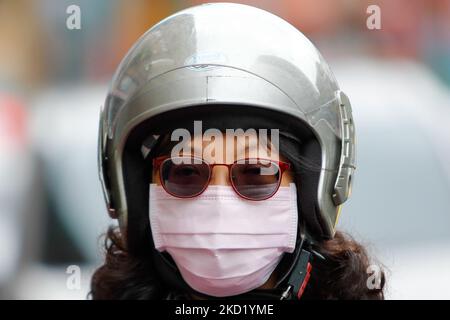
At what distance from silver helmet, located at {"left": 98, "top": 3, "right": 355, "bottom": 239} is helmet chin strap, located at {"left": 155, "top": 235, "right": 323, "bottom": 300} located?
0.12 m

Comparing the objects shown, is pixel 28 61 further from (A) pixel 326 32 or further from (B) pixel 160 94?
(B) pixel 160 94

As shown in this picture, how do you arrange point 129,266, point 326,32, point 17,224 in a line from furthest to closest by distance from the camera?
point 326,32, point 17,224, point 129,266

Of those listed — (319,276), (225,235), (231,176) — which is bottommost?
(319,276)

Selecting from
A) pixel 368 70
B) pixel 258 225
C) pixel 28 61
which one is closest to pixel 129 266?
pixel 258 225

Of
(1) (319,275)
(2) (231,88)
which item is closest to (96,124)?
(1) (319,275)

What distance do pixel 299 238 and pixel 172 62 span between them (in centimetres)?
63

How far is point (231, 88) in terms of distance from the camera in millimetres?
2381

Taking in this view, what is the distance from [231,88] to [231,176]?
0.80 feet

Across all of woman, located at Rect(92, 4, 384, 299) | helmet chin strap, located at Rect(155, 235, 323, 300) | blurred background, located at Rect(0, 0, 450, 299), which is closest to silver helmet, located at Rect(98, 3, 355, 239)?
woman, located at Rect(92, 4, 384, 299)

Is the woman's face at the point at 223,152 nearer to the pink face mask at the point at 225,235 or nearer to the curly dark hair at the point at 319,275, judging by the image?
the pink face mask at the point at 225,235

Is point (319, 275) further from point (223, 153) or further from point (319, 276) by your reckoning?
point (223, 153)

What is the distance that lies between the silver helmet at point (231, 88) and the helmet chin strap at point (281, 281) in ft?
0.38

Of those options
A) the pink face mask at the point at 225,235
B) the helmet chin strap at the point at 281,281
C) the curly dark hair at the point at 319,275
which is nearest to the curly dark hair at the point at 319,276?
the curly dark hair at the point at 319,275

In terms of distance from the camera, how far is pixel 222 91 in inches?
93.4
